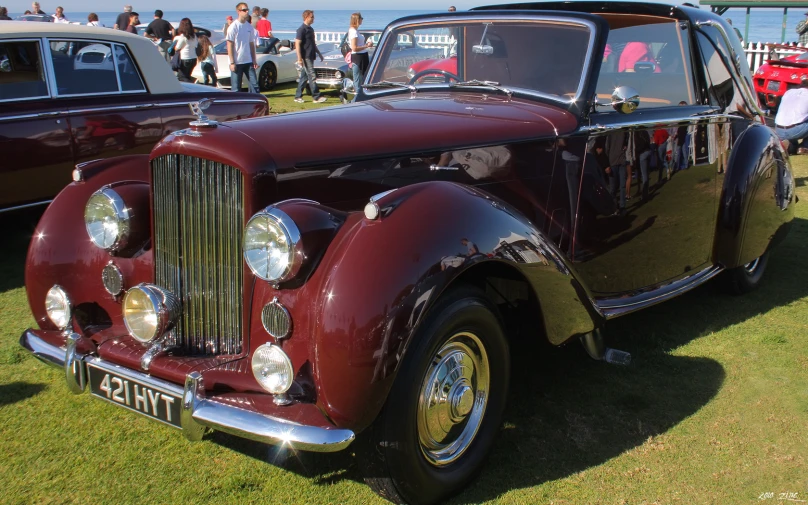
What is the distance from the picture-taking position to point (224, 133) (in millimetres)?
2666

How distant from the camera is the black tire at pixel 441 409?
232 centimetres

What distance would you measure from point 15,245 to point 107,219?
356cm

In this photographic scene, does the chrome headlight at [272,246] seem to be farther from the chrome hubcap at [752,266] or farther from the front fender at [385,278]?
the chrome hubcap at [752,266]

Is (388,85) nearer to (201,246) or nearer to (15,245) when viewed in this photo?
(201,246)

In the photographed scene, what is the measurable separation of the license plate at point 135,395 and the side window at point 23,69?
367 cm

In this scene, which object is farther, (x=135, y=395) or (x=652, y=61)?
(x=652, y=61)

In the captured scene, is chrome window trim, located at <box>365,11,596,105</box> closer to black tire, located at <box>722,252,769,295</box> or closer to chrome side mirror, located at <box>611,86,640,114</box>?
chrome side mirror, located at <box>611,86,640,114</box>

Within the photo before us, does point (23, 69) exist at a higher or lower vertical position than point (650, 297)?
higher

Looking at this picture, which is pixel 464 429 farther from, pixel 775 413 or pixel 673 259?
pixel 673 259

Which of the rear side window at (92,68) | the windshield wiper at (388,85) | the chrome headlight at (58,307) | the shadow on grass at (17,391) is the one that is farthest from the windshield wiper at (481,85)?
the rear side window at (92,68)

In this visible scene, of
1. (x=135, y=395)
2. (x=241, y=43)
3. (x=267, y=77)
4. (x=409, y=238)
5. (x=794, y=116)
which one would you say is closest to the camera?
(x=409, y=238)

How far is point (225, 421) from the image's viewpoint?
223 centimetres

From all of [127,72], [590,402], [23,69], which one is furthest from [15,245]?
[590,402]

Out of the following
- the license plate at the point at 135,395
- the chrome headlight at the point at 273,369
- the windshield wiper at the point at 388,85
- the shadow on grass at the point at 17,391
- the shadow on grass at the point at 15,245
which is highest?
the windshield wiper at the point at 388,85
